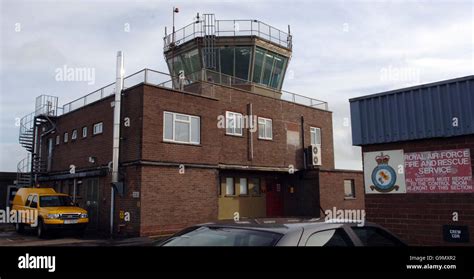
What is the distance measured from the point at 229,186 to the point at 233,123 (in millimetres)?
3660

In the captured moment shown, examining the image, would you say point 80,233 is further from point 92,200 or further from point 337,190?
point 337,190

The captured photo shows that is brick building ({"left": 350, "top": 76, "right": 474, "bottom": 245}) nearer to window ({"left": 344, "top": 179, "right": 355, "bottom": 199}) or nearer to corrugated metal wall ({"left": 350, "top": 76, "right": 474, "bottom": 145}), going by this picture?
corrugated metal wall ({"left": 350, "top": 76, "right": 474, "bottom": 145})

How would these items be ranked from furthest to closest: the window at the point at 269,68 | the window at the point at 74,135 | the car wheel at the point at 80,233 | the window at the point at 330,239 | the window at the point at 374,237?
the window at the point at 269,68, the window at the point at 74,135, the car wheel at the point at 80,233, the window at the point at 374,237, the window at the point at 330,239

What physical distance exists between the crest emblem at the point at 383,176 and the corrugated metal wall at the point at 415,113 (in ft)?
1.60

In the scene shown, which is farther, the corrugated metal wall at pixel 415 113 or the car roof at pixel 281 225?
the corrugated metal wall at pixel 415 113

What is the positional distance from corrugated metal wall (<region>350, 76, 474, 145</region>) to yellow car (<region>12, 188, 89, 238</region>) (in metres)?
12.8

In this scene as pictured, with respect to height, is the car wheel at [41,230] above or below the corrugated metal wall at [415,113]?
below

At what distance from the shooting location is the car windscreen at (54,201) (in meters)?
18.1

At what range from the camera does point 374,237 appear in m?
4.96

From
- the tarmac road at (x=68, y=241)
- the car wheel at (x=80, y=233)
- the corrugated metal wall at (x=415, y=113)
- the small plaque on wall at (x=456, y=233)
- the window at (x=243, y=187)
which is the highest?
the corrugated metal wall at (x=415, y=113)

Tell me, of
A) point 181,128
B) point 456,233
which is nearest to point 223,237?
point 456,233

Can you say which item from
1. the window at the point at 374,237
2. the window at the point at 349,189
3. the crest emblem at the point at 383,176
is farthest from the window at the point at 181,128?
the window at the point at 374,237

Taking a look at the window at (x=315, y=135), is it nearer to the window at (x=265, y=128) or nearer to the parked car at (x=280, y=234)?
the window at (x=265, y=128)

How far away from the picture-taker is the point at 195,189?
19625 millimetres
